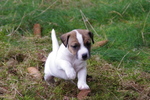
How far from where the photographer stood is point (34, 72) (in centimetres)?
571

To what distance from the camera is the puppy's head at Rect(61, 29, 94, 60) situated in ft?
14.7

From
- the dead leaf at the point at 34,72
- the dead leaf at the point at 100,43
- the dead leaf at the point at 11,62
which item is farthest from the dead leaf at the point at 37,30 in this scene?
the dead leaf at the point at 34,72

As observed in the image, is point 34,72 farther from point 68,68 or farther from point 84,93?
point 84,93

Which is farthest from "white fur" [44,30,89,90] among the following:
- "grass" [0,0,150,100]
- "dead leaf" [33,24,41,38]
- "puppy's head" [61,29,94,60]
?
"dead leaf" [33,24,41,38]

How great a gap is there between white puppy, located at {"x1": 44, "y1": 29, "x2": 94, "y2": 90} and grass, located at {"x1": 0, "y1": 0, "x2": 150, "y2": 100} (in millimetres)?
295

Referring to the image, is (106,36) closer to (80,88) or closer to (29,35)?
(29,35)

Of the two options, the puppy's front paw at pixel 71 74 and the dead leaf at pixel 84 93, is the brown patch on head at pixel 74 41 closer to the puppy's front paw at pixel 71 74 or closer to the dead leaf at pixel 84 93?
the puppy's front paw at pixel 71 74

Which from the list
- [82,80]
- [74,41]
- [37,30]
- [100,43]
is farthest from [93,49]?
[74,41]

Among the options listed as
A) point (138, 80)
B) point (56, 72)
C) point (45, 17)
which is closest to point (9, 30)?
point (45, 17)

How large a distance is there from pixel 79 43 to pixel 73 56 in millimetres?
364

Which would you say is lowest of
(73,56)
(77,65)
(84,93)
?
(84,93)

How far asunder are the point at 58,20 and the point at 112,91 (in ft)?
12.1

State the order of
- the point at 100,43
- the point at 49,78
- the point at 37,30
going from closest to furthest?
the point at 49,78 → the point at 100,43 → the point at 37,30

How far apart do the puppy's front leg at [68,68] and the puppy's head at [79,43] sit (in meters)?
0.20
